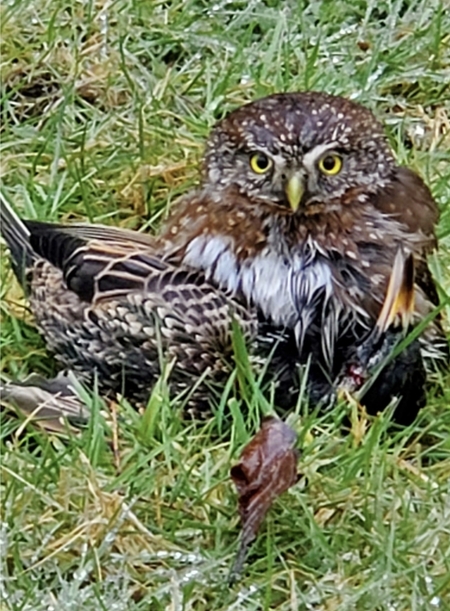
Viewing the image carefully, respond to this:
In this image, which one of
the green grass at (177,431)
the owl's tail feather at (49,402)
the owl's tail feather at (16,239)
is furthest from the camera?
the owl's tail feather at (16,239)

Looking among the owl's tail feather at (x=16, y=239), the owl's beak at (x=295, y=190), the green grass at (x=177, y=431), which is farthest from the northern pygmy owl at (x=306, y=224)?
the owl's tail feather at (x=16, y=239)

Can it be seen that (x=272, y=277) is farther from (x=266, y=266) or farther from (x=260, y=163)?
(x=260, y=163)

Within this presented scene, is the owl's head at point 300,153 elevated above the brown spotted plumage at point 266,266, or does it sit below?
above

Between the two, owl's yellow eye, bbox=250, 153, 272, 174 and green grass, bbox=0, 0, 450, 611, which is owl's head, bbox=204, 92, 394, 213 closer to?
owl's yellow eye, bbox=250, 153, 272, 174

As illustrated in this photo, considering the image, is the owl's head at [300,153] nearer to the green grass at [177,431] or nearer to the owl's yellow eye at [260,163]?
the owl's yellow eye at [260,163]

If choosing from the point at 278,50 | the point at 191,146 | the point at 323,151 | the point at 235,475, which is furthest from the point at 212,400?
the point at 278,50

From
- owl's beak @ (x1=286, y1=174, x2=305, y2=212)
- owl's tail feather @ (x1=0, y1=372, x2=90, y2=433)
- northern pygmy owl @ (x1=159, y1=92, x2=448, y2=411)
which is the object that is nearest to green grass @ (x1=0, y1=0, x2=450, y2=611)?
owl's tail feather @ (x1=0, y1=372, x2=90, y2=433)
